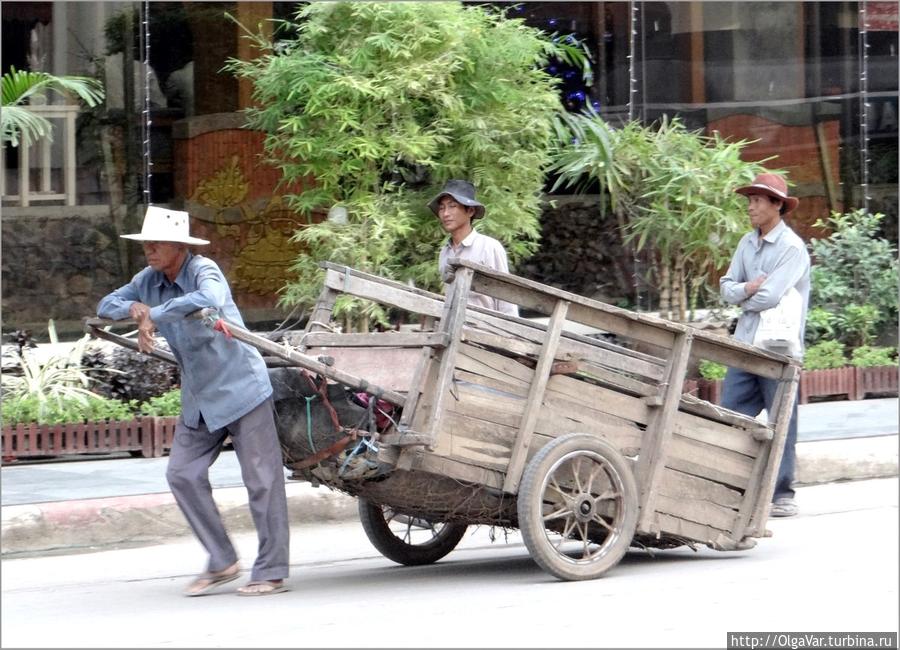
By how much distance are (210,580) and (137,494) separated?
1955mm

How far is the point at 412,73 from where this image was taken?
9039mm

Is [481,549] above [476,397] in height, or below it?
below

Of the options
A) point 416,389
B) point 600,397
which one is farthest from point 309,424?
point 600,397

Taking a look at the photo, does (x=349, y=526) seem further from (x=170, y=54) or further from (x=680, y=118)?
(x=680, y=118)

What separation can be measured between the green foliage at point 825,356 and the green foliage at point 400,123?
2.92 m

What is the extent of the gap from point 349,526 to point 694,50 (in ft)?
19.6

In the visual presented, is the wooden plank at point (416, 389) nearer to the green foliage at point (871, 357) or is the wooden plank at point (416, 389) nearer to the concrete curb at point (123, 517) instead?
the concrete curb at point (123, 517)

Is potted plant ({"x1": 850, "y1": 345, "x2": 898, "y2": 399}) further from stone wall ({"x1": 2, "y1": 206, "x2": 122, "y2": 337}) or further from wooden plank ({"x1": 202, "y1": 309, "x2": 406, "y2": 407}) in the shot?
wooden plank ({"x1": 202, "y1": 309, "x2": 406, "y2": 407})

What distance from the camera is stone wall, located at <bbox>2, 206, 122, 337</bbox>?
9.88 metres

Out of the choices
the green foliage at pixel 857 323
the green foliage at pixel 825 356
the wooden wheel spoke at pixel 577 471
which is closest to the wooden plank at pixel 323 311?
the wooden wheel spoke at pixel 577 471

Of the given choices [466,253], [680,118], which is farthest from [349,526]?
[680,118]

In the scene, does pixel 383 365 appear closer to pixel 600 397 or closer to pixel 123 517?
pixel 600 397

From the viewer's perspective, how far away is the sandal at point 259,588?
19.3ft

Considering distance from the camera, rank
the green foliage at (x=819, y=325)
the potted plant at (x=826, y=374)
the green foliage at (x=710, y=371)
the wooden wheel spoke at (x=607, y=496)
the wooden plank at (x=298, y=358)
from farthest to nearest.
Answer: the green foliage at (x=819, y=325) → the potted plant at (x=826, y=374) → the green foliage at (x=710, y=371) → the wooden wheel spoke at (x=607, y=496) → the wooden plank at (x=298, y=358)
